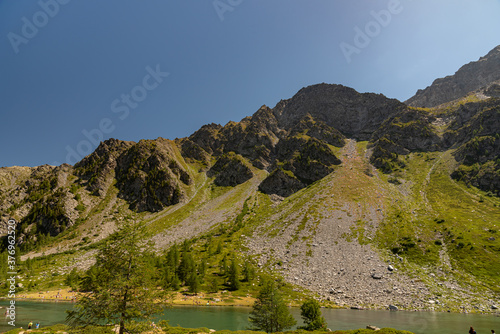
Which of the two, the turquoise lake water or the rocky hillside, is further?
the rocky hillside

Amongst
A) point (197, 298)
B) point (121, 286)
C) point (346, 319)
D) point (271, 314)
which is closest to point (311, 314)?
point (271, 314)

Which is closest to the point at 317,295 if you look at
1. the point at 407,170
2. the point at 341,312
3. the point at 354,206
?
the point at 341,312

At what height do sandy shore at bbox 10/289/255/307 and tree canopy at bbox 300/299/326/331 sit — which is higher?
tree canopy at bbox 300/299/326/331

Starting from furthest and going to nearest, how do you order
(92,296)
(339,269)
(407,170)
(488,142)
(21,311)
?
(407,170), (488,142), (339,269), (21,311), (92,296)

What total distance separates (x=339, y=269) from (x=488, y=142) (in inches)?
7296

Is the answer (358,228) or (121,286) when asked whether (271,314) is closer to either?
(121,286)

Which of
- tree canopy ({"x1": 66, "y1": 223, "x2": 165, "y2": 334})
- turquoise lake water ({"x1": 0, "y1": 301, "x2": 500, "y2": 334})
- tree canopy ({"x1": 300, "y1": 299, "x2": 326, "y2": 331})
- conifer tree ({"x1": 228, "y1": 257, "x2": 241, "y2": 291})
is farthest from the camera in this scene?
conifer tree ({"x1": 228, "y1": 257, "x2": 241, "y2": 291})

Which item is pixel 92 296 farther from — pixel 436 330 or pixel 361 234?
pixel 361 234

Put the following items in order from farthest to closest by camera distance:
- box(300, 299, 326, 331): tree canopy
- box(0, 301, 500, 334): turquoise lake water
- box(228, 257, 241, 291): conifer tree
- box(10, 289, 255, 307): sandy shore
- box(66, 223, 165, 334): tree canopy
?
box(228, 257, 241, 291): conifer tree < box(10, 289, 255, 307): sandy shore < box(0, 301, 500, 334): turquoise lake water < box(300, 299, 326, 331): tree canopy < box(66, 223, 165, 334): tree canopy

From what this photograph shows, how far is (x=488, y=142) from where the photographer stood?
582 ft

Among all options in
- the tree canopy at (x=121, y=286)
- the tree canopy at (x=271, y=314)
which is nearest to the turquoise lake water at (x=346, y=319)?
the tree canopy at (x=271, y=314)

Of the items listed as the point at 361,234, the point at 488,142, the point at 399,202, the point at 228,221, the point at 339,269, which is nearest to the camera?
the point at 339,269

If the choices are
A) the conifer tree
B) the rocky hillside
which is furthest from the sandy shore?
the rocky hillside

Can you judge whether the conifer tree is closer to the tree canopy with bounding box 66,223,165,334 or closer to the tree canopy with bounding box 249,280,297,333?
the tree canopy with bounding box 249,280,297,333
